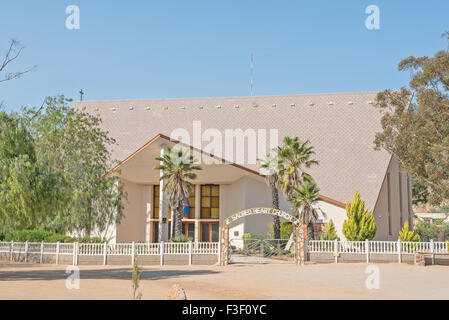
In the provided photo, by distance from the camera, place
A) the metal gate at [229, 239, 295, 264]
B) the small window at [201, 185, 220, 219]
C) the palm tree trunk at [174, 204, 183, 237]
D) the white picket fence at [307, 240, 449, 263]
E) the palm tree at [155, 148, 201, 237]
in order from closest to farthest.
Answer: the white picket fence at [307, 240, 449, 263]
the metal gate at [229, 239, 295, 264]
the palm tree at [155, 148, 201, 237]
the palm tree trunk at [174, 204, 183, 237]
the small window at [201, 185, 220, 219]

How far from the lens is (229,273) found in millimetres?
21141

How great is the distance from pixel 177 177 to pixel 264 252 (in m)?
7.40

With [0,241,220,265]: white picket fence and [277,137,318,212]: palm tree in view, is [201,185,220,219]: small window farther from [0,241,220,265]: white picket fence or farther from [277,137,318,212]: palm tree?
[0,241,220,265]: white picket fence

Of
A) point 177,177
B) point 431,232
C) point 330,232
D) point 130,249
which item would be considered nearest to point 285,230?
point 330,232

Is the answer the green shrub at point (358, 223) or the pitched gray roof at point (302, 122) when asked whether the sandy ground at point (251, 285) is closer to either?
the green shrub at point (358, 223)

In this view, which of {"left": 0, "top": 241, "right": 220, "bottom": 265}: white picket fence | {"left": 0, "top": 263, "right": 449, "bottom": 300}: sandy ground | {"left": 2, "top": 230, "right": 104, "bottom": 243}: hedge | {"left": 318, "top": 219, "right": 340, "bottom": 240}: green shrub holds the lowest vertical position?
{"left": 0, "top": 263, "right": 449, "bottom": 300}: sandy ground

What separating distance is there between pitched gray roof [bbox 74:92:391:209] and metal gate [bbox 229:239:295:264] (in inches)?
289

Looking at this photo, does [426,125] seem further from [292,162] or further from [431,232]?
[431,232]

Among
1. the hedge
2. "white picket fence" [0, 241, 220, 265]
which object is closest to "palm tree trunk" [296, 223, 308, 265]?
"white picket fence" [0, 241, 220, 265]

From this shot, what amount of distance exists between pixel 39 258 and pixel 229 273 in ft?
41.1

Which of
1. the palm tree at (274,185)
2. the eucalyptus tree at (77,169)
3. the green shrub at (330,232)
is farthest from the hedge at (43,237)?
the green shrub at (330,232)

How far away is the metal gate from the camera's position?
28000 mm

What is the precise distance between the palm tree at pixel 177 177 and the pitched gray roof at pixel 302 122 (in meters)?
10.2
